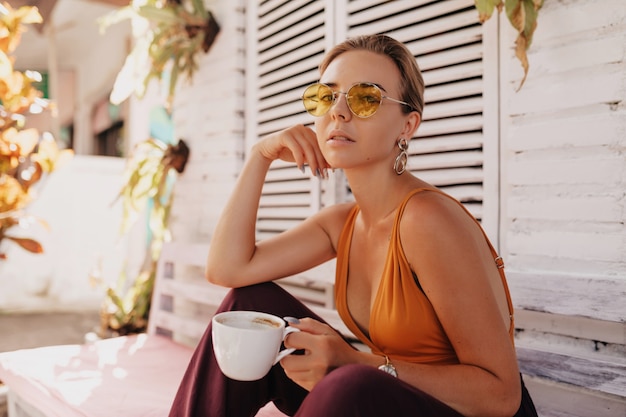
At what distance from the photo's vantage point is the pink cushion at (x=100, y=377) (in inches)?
79.8

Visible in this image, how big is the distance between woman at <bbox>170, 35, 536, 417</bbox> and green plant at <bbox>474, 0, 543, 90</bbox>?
0.49 metres

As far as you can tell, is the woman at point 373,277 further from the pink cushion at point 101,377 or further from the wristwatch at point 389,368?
the pink cushion at point 101,377

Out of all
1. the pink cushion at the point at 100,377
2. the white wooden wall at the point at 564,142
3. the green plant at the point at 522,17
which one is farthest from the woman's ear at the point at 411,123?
the pink cushion at the point at 100,377

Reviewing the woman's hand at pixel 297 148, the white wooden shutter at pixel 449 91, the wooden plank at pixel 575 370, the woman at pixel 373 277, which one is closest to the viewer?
the woman at pixel 373 277

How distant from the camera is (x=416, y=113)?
1.60m

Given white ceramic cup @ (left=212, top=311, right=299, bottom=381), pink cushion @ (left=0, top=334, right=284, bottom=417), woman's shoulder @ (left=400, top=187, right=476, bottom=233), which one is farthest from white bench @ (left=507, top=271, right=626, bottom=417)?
white ceramic cup @ (left=212, top=311, right=299, bottom=381)

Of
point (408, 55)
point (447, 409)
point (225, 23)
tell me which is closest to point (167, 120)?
point (225, 23)

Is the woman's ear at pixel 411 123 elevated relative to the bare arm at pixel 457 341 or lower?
elevated

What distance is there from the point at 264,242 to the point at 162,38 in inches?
96.9

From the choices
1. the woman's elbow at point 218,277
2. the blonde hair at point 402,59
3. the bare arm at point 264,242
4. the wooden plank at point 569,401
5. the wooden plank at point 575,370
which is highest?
the blonde hair at point 402,59

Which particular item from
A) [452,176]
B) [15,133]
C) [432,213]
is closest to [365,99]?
[432,213]

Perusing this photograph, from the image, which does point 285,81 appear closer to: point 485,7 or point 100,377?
point 485,7

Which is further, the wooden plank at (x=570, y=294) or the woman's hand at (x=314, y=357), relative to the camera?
the wooden plank at (x=570, y=294)

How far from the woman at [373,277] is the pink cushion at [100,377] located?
59cm
